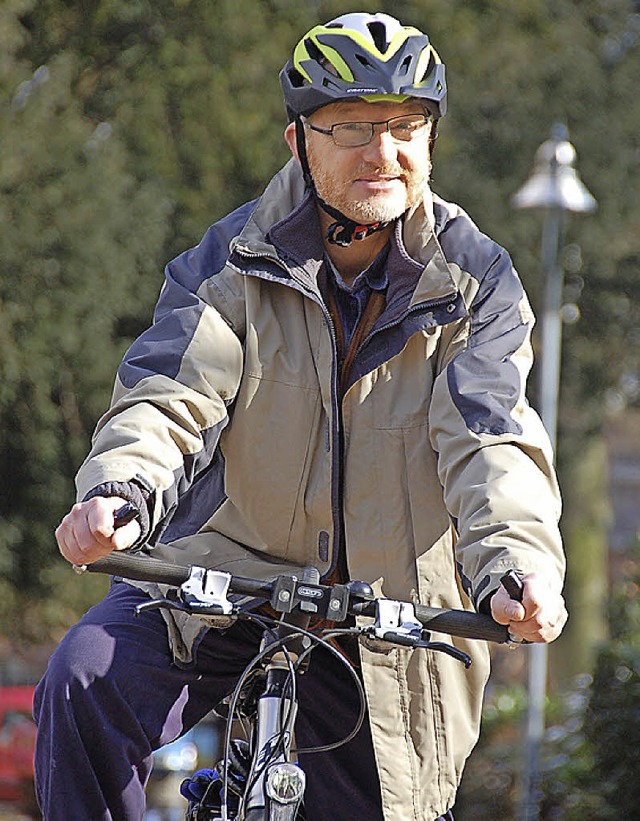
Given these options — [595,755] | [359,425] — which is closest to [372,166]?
[359,425]

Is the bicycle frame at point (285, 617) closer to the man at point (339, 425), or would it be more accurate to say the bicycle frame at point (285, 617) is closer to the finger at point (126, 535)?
the finger at point (126, 535)

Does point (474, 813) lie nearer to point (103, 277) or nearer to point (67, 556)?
point (103, 277)

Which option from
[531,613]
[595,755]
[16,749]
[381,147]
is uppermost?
[381,147]

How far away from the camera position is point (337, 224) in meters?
3.66

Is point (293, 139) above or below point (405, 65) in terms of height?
below

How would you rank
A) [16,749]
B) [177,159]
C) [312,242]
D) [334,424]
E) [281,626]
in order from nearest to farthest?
[281,626]
[334,424]
[312,242]
[177,159]
[16,749]

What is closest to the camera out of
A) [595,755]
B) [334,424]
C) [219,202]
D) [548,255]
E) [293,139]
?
[334,424]

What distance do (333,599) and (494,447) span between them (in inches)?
24.3

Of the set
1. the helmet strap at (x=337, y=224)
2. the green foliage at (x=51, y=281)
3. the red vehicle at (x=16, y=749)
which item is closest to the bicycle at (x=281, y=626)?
the helmet strap at (x=337, y=224)

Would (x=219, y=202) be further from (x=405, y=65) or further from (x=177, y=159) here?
(x=405, y=65)

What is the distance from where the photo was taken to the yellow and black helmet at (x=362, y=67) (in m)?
3.51

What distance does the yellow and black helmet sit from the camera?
351cm

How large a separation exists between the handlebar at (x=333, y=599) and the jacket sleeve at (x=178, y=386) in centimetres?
27

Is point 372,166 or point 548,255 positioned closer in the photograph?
point 372,166
